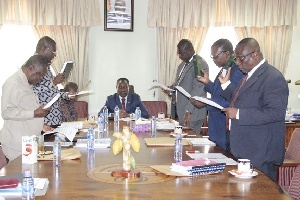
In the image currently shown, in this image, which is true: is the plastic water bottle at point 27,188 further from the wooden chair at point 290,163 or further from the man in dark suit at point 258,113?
the wooden chair at point 290,163

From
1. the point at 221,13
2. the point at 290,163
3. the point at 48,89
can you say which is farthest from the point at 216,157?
the point at 221,13

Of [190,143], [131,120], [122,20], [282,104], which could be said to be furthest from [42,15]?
[282,104]

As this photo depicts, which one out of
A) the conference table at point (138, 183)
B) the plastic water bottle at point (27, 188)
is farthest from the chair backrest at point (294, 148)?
the plastic water bottle at point (27, 188)

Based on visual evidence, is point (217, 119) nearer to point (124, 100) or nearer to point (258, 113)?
point (258, 113)

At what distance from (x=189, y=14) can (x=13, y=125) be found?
5.01 metres

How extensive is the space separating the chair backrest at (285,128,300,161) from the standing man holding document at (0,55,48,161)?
2392 mm

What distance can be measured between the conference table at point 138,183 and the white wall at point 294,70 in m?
5.88

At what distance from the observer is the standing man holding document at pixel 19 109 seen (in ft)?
12.7

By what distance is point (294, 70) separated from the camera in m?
8.57

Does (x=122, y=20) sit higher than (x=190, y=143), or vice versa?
(x=122, y=20)

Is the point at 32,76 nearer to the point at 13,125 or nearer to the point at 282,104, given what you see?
the point at 13,125

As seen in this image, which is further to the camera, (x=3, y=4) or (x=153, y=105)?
(x=3, y=4)

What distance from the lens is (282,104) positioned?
3512 mm

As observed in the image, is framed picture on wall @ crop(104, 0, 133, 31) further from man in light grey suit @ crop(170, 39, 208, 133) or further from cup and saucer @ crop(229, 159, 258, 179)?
cup and saucer @ crop(229, 159, 258, 179)
